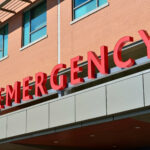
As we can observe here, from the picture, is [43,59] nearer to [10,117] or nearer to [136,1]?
[10,117]

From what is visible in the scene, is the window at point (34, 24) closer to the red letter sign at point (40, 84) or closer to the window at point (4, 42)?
the window at point (4, 42)

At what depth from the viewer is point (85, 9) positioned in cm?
2272

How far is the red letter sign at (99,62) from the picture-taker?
1920 centimetres

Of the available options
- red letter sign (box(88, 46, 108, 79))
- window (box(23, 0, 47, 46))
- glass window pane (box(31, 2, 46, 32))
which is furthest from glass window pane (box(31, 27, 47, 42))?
red letter sign (box(88, 46, 108, 79))

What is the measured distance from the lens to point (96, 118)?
19031 millimetres

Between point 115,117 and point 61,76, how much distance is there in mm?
4313

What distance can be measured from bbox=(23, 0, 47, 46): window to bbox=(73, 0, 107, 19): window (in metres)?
2.78

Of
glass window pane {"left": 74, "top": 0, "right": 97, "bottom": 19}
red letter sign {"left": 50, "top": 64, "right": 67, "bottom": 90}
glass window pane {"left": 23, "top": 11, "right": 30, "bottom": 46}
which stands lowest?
red letter sign {"left": 50, "top": 64, "right": 67, "bottom": 90}

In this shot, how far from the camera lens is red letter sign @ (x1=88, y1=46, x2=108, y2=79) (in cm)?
1920

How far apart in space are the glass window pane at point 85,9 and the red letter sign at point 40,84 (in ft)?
11.9

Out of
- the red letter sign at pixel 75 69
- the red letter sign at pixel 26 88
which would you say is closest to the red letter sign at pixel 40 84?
the red letter sign at pixel 26 88

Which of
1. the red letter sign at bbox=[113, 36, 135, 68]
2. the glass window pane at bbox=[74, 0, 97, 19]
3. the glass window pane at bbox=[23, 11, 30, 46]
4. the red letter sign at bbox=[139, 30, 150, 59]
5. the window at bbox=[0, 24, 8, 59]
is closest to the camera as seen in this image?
the red letter sign at bbox=[139, 30, 150, 59]

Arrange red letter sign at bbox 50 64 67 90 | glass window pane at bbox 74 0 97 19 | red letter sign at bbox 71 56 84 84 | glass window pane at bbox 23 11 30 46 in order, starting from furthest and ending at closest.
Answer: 1. glass window pane at bbox 23 11 30 46
2. glass window pane at bbox 74 0 97 19
3. red letter sign at bbox 50 64 67 90
4. red letter sign at bbox 71 56 84 84

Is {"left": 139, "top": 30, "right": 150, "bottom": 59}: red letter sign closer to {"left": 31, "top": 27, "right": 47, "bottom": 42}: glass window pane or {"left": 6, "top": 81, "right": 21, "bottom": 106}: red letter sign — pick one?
{"left": 31, "top": 27, "right": 47, "bottom": 42}: glass window pane
